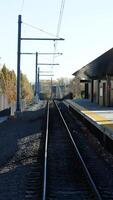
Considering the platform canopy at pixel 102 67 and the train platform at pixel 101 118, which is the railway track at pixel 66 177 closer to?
the train platform at pixel 101 118

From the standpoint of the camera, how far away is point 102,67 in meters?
48.4

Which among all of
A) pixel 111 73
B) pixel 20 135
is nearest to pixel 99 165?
pixel 20 135

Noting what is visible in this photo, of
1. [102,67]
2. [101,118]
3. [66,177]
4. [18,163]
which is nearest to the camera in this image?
[66,177]

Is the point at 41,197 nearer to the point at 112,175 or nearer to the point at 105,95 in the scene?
the point at 112,175

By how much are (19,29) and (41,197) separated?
90.2ft

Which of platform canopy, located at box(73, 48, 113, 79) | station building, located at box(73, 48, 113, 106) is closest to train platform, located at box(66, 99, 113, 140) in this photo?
platform canopy, located at box(73, 48, 113, 79)

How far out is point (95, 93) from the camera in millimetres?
57219

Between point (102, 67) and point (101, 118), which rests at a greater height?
point (102, 67)

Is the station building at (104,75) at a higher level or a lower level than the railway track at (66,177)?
higher

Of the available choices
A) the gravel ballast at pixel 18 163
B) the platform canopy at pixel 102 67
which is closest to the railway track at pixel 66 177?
the gravel ballast at pixel 18 163

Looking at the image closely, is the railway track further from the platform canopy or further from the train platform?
the platform canopy

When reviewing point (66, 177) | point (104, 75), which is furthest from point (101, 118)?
point (104, 75)

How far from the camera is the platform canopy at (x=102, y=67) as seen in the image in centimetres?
4441

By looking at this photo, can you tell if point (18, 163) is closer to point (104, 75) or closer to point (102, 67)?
point (104, 75)
